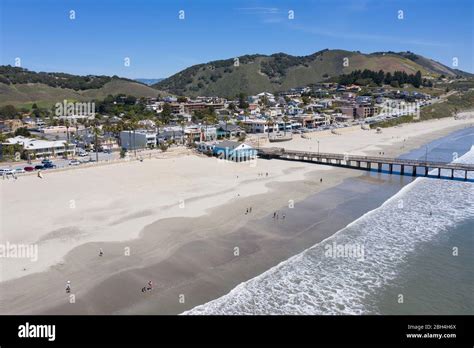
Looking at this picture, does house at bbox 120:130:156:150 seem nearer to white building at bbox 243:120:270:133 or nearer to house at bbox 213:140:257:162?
house at bbox 213:140:257:162

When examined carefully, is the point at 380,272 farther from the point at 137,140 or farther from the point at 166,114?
the point at 166,114

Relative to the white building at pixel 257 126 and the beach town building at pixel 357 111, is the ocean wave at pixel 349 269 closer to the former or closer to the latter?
the white building at pixel 257 126

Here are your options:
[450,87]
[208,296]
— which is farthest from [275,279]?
[450,87]

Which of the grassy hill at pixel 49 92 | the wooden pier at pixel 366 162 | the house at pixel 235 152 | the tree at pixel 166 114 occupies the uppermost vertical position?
the grassy hill at pixel 49 92

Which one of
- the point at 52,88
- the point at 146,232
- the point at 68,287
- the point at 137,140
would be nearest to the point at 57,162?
the point at 137,140

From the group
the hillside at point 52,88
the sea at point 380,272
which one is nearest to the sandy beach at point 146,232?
the sea at point 380,272

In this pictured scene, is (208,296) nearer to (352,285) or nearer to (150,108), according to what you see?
(352,285)
